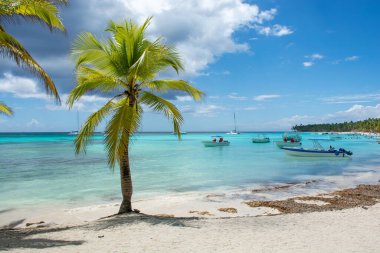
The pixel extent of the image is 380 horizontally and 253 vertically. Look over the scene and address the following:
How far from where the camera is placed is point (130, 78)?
988cm

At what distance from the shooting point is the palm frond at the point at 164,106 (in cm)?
1022

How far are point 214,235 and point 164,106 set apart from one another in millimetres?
4441

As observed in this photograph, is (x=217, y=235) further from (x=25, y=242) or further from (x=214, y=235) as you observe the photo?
(x=25, y=242)

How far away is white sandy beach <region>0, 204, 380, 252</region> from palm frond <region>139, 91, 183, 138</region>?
9.98ft

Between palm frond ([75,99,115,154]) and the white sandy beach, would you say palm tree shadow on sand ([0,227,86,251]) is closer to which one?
the white sandy beach

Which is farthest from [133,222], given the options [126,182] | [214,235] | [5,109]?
A: [5,109]

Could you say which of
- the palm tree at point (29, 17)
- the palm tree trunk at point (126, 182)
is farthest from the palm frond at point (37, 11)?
the palm tree trunk at point (126, 182)

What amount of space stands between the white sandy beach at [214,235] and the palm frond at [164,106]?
120 inches

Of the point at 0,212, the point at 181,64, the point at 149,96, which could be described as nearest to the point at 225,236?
the point at 149,96

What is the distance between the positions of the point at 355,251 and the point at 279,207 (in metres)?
6.46

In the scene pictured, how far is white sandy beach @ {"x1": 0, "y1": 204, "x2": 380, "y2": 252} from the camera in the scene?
6520 millimetres

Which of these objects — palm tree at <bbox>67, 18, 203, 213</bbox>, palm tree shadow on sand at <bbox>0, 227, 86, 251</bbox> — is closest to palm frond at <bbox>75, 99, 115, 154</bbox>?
palm tree at <bbox>67, 18, 203, 213</bbox>

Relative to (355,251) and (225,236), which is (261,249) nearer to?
(225,236)

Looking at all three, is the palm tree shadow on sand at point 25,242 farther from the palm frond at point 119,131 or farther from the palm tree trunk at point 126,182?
the palm tree trunk at point 126,182
